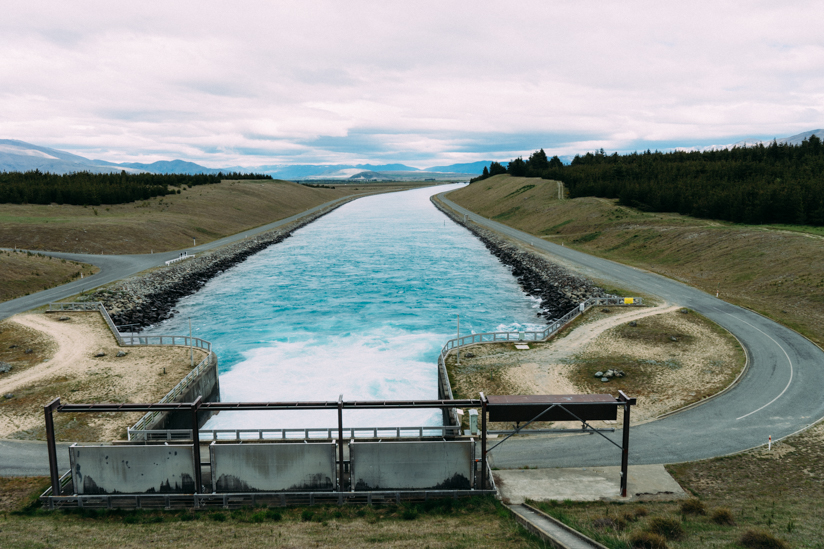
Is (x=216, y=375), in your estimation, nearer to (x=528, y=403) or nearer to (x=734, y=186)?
(x=528, y=403)

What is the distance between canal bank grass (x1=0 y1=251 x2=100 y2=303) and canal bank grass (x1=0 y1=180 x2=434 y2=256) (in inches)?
465

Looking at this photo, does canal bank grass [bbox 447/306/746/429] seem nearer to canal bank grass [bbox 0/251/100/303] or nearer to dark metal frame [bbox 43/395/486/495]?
dark metal frame [bbox 43/395/486/495]

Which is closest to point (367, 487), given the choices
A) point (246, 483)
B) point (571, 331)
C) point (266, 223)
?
point (246, 483)

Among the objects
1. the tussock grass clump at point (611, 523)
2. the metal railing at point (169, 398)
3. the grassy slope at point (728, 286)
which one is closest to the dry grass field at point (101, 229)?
the metal railing at point (169, 398)

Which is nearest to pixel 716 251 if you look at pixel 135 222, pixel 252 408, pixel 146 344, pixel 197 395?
pixel 197 395

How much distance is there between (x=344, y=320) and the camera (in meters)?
49.6

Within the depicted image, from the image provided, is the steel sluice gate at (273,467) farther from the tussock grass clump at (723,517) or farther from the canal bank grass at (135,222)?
the canal bank grass at (135,222)

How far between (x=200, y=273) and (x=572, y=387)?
179 ft

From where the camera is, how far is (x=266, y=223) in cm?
12588

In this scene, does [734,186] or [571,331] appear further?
[734,186]

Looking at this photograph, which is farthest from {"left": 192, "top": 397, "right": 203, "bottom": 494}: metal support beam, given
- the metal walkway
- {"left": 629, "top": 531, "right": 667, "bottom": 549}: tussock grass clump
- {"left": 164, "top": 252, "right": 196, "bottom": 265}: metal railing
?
{"left": 164, "top": 252, "right": 196, "bottom": 265}: metal railing

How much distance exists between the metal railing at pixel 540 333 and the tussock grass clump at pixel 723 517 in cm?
1826

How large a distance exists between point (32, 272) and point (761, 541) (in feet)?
217

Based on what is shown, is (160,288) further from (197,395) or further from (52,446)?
(52,446)
